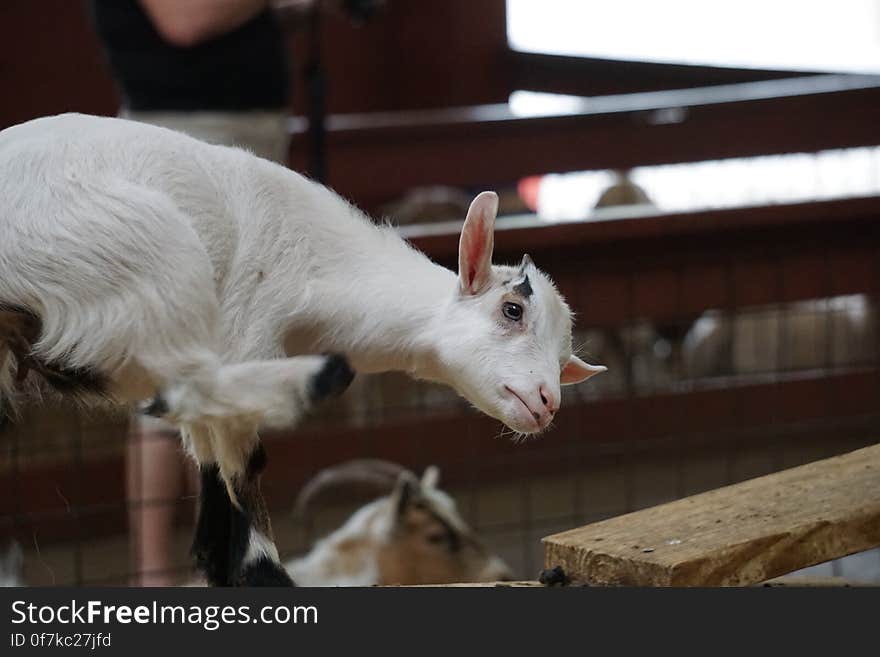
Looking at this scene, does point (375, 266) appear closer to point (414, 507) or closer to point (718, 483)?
point (414, 507)

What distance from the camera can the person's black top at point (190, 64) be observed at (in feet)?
3.57

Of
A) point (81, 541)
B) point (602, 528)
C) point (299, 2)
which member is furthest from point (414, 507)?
point (299, 2)

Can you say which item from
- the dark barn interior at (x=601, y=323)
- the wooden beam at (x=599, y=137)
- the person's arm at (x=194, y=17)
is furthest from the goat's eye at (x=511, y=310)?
the wooden beam at (x=599, y=137)

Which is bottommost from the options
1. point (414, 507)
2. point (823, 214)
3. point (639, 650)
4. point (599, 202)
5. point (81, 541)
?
point (639, 650)

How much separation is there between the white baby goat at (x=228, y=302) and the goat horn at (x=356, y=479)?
59.8 inches

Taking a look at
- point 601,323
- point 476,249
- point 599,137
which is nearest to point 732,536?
point 476,249

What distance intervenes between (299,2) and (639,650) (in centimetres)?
63

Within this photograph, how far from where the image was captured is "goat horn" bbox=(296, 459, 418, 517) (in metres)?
2.45

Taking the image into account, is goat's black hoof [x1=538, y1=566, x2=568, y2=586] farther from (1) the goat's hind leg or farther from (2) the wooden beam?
(2) the wooden beam

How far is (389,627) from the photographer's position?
0.84 m

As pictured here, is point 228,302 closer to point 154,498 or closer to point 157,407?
point 157,407

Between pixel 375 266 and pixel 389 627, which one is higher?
pixel 375 266

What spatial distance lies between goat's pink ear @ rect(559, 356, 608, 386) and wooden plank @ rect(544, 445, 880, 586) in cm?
22

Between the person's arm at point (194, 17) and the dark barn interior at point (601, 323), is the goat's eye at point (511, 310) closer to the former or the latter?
the dark barn interior at point (601, 323)
